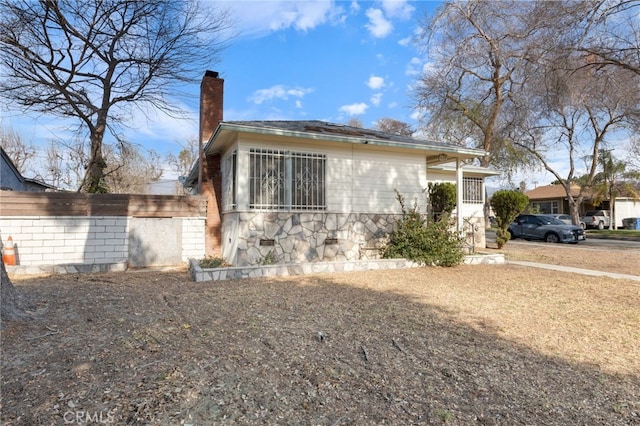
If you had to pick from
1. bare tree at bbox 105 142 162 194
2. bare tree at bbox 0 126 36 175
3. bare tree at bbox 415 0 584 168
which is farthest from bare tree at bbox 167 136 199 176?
bare tree at bbox 415 0 584 168

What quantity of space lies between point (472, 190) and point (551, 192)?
2892cm

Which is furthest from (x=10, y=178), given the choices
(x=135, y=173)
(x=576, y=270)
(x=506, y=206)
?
(x=576, y=270)

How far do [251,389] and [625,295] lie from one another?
6.32m

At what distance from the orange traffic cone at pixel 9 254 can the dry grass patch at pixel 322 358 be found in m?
2.96

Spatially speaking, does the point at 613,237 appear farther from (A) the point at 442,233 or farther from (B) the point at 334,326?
(B) the point at 334,326

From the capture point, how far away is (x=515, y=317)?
4582 mm

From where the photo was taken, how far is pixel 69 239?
8.30m

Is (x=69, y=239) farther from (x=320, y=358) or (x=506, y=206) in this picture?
(x=506, y=206)

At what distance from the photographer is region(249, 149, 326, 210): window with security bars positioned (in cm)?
801

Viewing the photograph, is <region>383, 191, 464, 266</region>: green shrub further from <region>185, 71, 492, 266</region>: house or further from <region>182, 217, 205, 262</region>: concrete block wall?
<region>182, 217, 205, 262</region>: concrete block wall

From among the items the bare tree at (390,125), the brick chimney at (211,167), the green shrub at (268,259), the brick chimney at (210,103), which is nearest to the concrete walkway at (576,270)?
the green shrub at (268,259)

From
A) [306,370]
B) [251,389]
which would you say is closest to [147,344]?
[251,389]

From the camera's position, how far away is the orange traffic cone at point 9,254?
7.59 meters

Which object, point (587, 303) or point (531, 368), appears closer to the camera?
point (531, 368)
